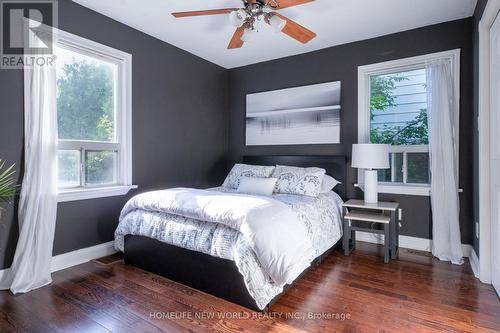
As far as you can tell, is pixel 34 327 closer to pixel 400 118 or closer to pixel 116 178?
pixel 116 178

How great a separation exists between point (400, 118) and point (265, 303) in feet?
9.02

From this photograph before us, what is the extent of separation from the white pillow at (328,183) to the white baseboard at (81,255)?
2512mm

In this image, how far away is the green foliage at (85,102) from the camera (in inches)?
106

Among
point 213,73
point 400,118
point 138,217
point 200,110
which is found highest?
point 213,73

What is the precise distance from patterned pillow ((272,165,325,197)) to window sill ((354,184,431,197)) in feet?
2.18

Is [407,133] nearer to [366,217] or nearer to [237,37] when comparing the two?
[366,217]

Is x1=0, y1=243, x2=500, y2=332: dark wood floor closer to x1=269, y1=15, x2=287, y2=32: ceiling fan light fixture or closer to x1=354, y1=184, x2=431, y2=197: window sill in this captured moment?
x1=354, y1=184, x2=431, y2=197: window sill

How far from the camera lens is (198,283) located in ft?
7.34

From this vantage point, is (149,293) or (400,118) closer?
(149,293)

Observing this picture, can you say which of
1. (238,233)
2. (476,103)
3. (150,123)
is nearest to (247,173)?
(150,123)

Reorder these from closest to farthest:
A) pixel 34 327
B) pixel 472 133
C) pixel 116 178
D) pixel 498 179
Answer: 1. pixel 34 327
2. pixel 498 179
3. pixel 472 133
4. pixel 116 178

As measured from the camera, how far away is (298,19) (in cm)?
299

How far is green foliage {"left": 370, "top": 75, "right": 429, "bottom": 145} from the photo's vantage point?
329cm

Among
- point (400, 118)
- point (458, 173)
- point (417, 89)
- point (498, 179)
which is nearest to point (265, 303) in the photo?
point (498, 179)
